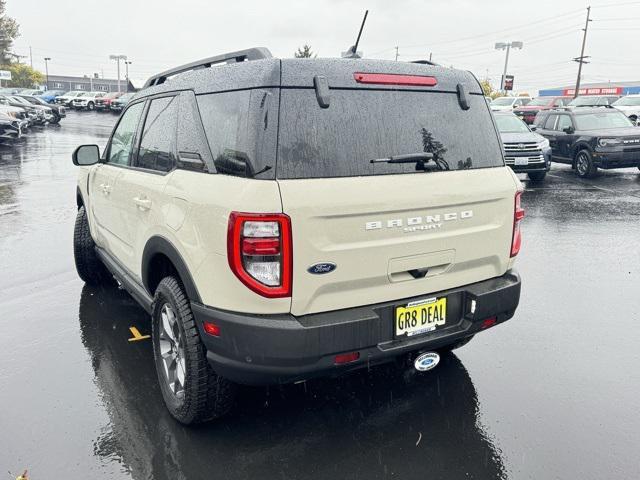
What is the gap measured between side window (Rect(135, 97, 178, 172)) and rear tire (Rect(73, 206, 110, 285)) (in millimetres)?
1839

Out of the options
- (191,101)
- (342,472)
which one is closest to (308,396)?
(342,472)

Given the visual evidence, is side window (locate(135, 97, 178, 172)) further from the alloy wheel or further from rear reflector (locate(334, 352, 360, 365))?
rear reflector (locate(334, 352, 360, 365))

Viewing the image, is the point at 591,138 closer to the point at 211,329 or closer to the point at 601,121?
the point at 601,121

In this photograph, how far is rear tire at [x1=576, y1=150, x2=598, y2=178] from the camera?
13413 millimetres

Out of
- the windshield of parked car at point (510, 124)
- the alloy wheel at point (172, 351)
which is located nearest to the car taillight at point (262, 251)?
the alloy wheel at point (172, 351)

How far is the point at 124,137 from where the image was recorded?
4172 millimetres

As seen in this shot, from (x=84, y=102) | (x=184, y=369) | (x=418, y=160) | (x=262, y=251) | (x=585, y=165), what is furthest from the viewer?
(x=84, y=102)

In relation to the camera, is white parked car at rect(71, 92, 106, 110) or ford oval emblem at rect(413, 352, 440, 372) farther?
white parked car at rect(71, 92, 106, 110)

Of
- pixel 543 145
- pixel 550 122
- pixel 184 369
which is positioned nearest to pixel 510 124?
pixel 543 145

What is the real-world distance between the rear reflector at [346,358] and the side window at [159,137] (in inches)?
57.1

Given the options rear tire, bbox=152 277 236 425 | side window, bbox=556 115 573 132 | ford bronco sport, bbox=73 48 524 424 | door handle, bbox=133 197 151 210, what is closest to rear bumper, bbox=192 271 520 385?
ford bronco sport, bbox=73 48 524 424

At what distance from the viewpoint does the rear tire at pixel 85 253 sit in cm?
520

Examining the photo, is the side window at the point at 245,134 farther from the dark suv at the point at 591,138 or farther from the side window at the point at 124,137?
the dark suv at the point at 591,138

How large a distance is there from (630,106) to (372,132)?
29891 mm
